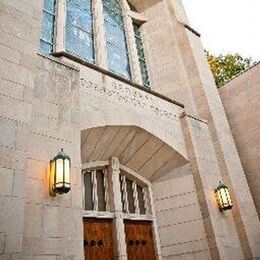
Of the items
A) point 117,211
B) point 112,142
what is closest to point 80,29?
point 112,142

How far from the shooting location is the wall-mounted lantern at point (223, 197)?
6.59 metres

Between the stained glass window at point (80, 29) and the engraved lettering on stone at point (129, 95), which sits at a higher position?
the stained glass window at point (80, 29)

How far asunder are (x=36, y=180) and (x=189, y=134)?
161 inches

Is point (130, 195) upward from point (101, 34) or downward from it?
downward

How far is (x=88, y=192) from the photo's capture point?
20.3 ft

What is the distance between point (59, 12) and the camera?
7.70 m

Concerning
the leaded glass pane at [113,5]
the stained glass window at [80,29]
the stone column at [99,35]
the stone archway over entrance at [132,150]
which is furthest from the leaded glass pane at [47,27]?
the stone archway over entrance at [132,150]

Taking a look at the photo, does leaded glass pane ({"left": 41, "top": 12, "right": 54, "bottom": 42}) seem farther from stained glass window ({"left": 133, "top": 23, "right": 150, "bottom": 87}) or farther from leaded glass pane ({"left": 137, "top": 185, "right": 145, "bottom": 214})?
leaded glass pane ({"left": 137, "top": 185, "right": 145, "bottom": 214})

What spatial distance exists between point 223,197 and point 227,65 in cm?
1051

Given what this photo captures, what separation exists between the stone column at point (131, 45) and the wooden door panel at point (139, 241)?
3.63m

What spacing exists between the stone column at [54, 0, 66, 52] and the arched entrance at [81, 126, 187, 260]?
2.36 metres

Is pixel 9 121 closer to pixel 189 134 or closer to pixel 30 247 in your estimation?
pixel 30 247

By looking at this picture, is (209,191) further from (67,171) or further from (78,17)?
(78,17)

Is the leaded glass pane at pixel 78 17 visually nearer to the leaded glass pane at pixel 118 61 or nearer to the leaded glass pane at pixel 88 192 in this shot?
the leaded glass pane at pixel 118 61
